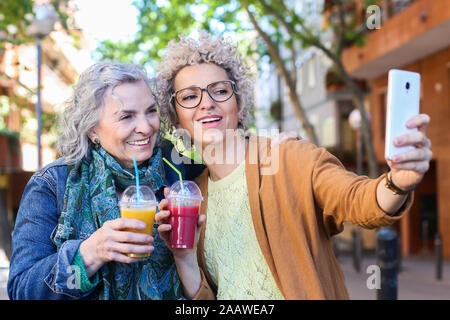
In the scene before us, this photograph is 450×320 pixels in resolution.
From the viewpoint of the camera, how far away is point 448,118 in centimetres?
1462

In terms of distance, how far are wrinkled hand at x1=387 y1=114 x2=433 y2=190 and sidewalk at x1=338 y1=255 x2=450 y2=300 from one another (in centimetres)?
631

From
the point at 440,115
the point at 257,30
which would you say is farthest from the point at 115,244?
the point at 440,115

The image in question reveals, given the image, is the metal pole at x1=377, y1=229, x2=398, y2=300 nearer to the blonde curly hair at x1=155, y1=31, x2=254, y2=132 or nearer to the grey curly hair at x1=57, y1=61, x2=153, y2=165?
the blonde curly hair at x1=155, y1=31, x2=254, y2=132

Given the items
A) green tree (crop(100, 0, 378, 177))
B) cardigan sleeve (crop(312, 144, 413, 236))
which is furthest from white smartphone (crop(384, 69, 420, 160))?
green tree (crop(100, 0, 378, 177))

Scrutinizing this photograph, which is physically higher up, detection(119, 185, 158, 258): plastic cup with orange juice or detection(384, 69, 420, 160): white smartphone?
detection(384, 69, 420, 160): white smartphone

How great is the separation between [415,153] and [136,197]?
1.08 m

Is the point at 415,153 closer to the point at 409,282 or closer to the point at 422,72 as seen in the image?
the point at 409,282

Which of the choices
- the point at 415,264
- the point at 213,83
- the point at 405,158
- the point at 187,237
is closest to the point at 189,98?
the point at 213,83

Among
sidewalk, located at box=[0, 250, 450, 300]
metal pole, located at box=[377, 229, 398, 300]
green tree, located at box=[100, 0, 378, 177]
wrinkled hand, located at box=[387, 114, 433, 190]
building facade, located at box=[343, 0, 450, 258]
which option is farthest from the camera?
building facade, located at box=[343, 0, 450, 258]

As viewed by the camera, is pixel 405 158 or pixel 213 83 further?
pixel 213 83

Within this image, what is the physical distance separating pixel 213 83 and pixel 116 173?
2.16ft

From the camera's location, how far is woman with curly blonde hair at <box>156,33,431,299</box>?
212 cm

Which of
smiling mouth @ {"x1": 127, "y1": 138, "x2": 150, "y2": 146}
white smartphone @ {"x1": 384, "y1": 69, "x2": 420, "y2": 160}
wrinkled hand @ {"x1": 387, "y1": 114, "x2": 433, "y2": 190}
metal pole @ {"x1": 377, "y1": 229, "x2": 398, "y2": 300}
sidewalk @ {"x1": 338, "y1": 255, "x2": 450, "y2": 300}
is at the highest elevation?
white smartphone @ {"x1": 384, "y1": 69, "x2": 420, "y2": 160}
